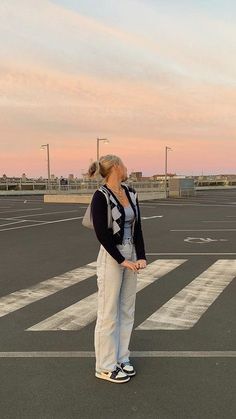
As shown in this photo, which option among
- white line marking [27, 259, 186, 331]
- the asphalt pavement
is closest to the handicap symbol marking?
the asphalt pavement

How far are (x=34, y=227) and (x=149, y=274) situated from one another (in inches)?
380

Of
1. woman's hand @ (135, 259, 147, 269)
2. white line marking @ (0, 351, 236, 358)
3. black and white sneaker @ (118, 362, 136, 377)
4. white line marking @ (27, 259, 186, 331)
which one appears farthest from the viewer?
white line marking @ (27, 259, 186, 331)

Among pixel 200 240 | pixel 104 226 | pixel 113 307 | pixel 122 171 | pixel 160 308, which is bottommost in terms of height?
pixel 200 240

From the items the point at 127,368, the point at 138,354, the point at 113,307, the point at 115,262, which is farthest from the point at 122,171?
the point at 138,354

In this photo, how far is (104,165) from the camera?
4047mm

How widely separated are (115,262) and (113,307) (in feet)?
1.27

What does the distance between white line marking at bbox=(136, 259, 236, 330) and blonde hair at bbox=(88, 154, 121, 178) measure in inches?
88.7

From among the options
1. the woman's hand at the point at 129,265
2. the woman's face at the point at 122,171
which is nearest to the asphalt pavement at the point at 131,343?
the woman's hand at the point at 129,265

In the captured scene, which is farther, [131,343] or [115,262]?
[131,343]

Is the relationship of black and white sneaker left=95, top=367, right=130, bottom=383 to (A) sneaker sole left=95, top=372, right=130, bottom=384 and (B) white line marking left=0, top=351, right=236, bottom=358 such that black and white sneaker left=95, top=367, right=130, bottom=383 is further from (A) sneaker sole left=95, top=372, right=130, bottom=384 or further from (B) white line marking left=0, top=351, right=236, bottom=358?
(B) white line marking left=0, top=351, right=236, bottom=358

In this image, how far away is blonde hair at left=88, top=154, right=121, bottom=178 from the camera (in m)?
4.05

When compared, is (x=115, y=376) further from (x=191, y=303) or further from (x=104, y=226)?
(x=191, y=303)

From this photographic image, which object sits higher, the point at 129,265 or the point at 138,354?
the point at 129,265

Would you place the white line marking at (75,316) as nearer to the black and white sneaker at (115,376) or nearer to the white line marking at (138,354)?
the white line marking at (138,354)
